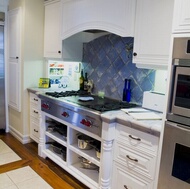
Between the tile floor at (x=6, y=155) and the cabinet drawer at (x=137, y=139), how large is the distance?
67.6 inches

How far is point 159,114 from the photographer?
202 centimetres

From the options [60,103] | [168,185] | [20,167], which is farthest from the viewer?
[20,167]

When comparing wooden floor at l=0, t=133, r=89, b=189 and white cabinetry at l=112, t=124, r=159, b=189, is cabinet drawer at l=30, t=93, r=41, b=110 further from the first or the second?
white cabinetry at l=112, t=124, r=159, b=189

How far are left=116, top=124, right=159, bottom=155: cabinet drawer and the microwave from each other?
1.13 ft

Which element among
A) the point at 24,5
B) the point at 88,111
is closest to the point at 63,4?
the point at 24,5

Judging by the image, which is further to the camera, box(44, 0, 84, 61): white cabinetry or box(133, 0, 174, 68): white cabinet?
box(44, 0, 84, 61): white cabinetry

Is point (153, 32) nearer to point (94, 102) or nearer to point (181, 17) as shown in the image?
point (181, 17)

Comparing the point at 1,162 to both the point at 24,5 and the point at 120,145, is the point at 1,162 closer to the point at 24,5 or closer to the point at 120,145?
the point at 120,145

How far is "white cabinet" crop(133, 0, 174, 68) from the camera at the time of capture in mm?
1801

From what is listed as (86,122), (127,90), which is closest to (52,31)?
(127,90)

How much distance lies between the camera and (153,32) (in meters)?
1.90

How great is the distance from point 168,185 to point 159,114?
69 centimetres

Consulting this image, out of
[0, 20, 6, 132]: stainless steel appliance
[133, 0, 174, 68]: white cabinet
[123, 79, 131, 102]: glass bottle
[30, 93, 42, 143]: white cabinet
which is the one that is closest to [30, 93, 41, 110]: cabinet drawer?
[30, 93, 42, 143]: white cabinet


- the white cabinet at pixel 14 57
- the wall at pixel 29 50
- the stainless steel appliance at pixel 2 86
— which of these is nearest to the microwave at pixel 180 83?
the wall at pixel 29 50
